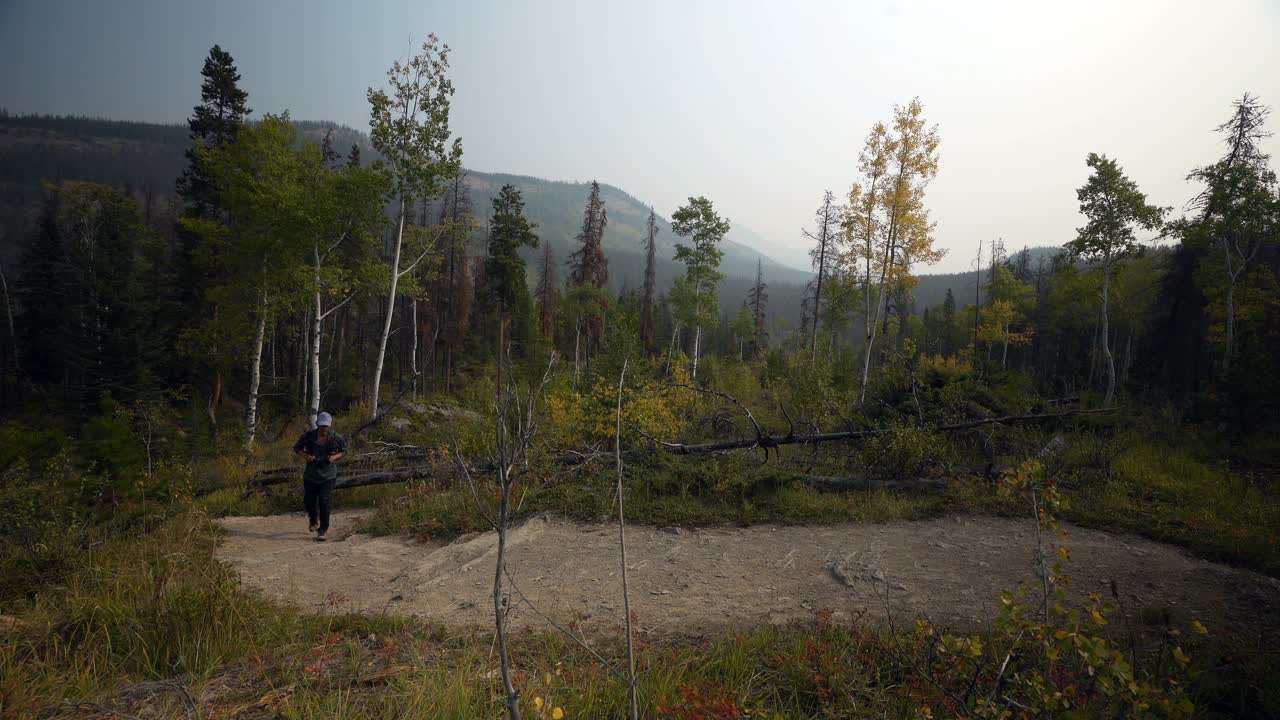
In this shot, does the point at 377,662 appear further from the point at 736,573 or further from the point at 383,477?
the point at 383,477

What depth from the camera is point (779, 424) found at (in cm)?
1395

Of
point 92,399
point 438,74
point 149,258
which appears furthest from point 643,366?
point 149,258

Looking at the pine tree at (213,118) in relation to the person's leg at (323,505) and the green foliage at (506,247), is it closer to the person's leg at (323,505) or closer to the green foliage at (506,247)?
the green foliage at (506,247)

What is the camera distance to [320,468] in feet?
24.6

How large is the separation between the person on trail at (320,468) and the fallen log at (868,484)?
26.9ft

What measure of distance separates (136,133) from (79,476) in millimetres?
241466

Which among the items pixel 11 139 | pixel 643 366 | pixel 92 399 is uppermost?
pixel 11 139

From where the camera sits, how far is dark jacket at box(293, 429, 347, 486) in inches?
293

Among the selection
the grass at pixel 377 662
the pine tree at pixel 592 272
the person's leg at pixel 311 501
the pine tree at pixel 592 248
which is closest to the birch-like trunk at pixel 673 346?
the pine tree at pixel 592 272

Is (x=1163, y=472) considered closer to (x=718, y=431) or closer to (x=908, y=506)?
(x=908, y=506)

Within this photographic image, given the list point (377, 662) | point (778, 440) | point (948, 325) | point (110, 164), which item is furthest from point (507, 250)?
point (110, 164)

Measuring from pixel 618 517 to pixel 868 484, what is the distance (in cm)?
500

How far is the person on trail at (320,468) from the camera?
7441 mm

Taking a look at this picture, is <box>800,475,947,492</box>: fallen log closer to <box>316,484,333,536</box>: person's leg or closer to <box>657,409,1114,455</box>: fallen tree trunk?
<box>657,409,1114,455</box>: fallen tree trunk
